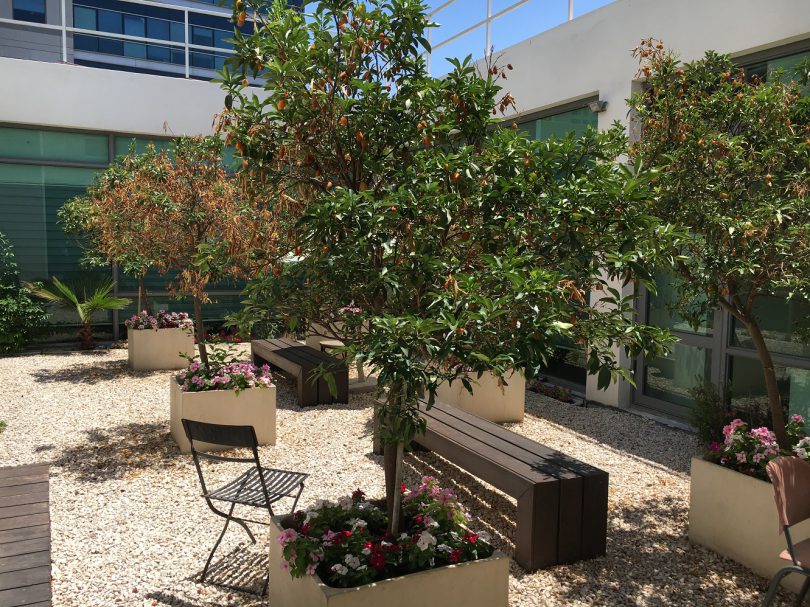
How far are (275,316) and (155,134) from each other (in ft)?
31.7

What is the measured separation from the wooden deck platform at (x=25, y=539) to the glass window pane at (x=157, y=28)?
3083 centimetres

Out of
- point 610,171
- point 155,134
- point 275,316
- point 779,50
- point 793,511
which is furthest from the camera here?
point 155,134

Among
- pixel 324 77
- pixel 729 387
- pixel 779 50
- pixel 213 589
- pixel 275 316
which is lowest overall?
pixel 213 589

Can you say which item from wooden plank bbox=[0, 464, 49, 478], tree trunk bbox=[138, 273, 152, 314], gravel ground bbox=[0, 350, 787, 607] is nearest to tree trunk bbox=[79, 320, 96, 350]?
tree trunk bbox=[138, 273, 152, 314]

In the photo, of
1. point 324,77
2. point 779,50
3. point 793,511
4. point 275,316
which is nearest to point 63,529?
point 275,316

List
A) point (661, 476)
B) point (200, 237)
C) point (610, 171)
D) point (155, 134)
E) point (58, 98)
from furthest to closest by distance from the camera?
point (155, 134), point (58, 98), point (200, 237), point (661, 476), point (610, 171)

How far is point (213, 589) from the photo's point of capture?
3.23 meters

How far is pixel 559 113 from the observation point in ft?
26.5

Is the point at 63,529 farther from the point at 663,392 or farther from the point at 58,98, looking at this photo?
the point at 58,98

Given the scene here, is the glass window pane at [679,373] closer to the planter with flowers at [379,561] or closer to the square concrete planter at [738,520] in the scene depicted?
the square concrete planter at [738,520]

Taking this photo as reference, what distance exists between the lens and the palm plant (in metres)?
9.92

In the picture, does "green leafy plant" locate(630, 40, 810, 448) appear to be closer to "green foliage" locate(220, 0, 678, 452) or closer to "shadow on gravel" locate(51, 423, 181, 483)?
"green foliage" locate(220, 0, 678, 452)

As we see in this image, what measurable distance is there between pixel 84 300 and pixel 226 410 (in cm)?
639

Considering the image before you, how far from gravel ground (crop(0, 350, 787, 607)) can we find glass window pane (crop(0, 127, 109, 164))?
171 inches
